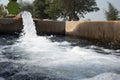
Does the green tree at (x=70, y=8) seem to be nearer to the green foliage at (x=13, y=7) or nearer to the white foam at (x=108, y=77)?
the green foliage at (x=13, y=7)

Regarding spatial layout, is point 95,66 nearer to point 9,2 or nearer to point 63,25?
point 63,25

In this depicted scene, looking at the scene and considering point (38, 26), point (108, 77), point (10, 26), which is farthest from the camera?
point (38, 26)

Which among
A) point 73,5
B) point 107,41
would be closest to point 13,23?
point 107,41

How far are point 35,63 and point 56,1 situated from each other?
102 feet

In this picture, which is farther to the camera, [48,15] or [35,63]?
Answer: [48,15]

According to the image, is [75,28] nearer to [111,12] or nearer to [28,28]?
[28,28]

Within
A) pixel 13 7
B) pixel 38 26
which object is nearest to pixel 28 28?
pixel 38 26

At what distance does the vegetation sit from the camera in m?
33.9

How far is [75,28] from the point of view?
1261 cm

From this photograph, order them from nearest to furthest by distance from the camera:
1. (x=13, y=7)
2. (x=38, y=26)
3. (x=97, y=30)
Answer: (x=97, y=30)
(x=38, y=26)
(x=13, y=7)

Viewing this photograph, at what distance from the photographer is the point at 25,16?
13.0 meters

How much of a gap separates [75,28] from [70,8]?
21.6 metres

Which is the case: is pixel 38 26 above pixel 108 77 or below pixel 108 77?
above

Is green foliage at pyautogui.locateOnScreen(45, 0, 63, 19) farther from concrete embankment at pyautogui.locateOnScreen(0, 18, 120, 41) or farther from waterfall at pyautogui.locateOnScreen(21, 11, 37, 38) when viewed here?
waterfall at pyautogui.locateOnScreen(21, 11, 37, 38)
